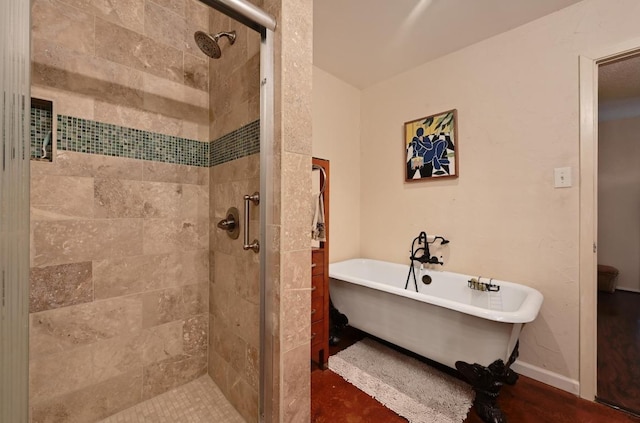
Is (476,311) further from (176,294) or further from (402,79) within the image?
(402,79)

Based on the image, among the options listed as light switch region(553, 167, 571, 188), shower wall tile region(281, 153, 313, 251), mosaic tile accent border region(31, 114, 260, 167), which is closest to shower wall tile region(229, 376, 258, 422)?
shower wall tile region(281, 153, 313, 251)

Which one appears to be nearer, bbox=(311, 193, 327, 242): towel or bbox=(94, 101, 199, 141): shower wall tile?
bbox=(94, 101, 199, 141): shower wall tile

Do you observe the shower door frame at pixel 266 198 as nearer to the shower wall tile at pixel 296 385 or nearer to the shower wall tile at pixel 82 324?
the shower wall tile at pixel 296 385

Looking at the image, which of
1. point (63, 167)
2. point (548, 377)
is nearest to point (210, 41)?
point (63, 167)

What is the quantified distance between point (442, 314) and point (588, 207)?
113 cm

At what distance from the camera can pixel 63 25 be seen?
1184 mm

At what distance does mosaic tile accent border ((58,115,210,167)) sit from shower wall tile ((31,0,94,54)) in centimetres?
35

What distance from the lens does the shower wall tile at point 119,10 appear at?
1.24 m

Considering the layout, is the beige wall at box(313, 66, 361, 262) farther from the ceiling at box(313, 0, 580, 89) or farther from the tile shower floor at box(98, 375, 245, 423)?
the tile shower floor at box(98, 375, 245, 423)

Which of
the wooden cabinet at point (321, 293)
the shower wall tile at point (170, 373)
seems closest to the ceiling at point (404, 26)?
the wooden cabinet at point (321, 293)

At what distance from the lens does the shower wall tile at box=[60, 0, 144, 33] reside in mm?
1243

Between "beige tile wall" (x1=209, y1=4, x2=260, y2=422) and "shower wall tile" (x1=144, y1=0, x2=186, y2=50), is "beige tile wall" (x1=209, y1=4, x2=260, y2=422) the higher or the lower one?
the lower one

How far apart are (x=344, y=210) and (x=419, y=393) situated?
1.64 metres

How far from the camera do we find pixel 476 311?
134 cm
